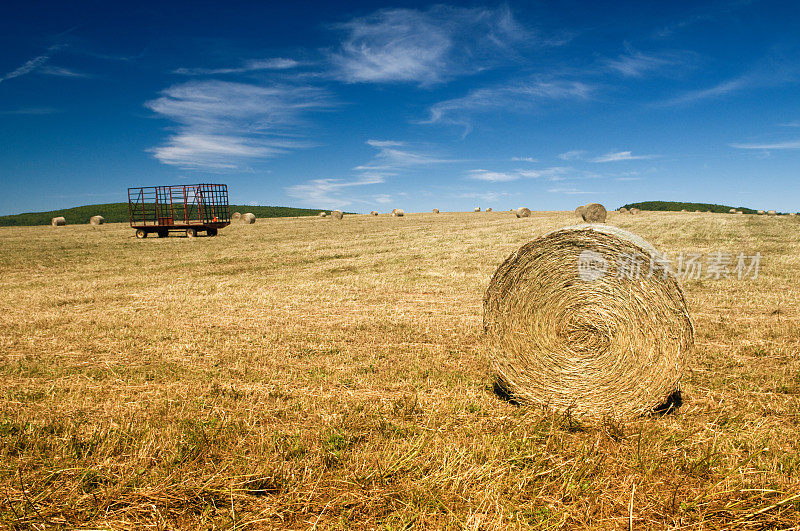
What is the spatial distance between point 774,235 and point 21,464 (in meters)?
31.3

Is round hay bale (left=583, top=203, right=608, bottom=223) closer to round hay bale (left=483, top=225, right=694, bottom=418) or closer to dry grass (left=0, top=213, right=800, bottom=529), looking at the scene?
dry grass (left=0, top=213, right=800, bottom=529)

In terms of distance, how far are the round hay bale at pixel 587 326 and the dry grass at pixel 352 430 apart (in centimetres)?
34

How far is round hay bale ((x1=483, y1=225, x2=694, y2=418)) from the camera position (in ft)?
16.2

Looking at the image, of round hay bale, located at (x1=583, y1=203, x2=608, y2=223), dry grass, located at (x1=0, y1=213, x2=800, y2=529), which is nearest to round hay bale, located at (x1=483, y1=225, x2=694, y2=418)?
dry grass, located at (x1=0, y1=213, x2=800, y2=529)

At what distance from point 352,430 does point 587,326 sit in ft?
9.32

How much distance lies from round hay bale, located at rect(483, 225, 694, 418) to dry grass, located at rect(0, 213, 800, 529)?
0.34 meters

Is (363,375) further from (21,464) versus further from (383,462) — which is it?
(21,464)

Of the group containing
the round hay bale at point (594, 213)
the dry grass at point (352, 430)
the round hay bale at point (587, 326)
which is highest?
the round hay bale at point (594, 213)

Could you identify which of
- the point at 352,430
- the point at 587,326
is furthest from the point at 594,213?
the point at 352,430

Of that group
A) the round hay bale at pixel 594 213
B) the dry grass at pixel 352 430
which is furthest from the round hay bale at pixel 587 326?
the round hay bale at pixel 594 213

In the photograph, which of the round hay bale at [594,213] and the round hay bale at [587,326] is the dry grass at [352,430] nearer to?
the round hay bale at [587,326]

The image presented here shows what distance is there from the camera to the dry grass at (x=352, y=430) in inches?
133

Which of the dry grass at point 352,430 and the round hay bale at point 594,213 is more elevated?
the round hay bale at point 594,213

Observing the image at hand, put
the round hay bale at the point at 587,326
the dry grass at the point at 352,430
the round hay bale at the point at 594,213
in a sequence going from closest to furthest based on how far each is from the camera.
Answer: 1. the dry grass at the point at 352,430
2. the round hay bale at the point at 587,326
3. the round hay bale at the point at 594,213
